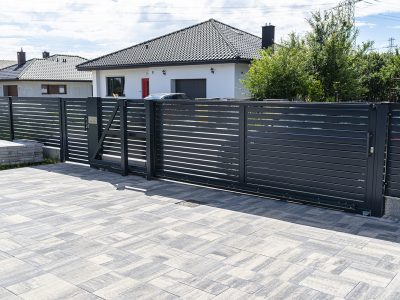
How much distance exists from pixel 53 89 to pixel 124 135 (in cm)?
3141

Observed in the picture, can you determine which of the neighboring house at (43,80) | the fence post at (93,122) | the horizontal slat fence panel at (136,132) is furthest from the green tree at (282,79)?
the neighboring house at (43,80)

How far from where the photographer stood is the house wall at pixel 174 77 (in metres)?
20.8

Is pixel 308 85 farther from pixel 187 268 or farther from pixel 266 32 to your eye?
pixel 187 268

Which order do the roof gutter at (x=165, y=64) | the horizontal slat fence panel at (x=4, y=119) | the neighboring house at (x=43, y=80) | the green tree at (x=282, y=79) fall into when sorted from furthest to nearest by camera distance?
the neighboring house at (x=43, y=80)
the roof gutter at (x=165, y=64)
the green tree at (x=282, y=79)
the horizontal slat fence panel at (x=4, y=119)

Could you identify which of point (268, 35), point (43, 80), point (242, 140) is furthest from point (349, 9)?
point (43, 80)

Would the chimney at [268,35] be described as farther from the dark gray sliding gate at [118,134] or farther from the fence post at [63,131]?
the dark gray sliding gate at [118,134]

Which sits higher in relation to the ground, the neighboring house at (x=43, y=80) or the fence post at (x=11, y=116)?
the neighboring house at (x=43, y=80)

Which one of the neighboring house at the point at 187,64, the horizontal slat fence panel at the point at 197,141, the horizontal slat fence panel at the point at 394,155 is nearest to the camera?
the horizontal slat fence panel at the point at 394,155

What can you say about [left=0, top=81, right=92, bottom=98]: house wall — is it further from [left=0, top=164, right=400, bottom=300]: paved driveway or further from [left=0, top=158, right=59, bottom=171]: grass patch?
[left=0, top=164, right=400, bottom=300]: paved driveway

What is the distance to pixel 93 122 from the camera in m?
9.15

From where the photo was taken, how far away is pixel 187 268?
13.6 ft

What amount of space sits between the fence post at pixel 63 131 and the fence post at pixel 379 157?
7014mm

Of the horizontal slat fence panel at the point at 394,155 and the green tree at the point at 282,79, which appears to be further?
the green tree at the point at 282,79

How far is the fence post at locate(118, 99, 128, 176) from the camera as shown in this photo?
849 cm
